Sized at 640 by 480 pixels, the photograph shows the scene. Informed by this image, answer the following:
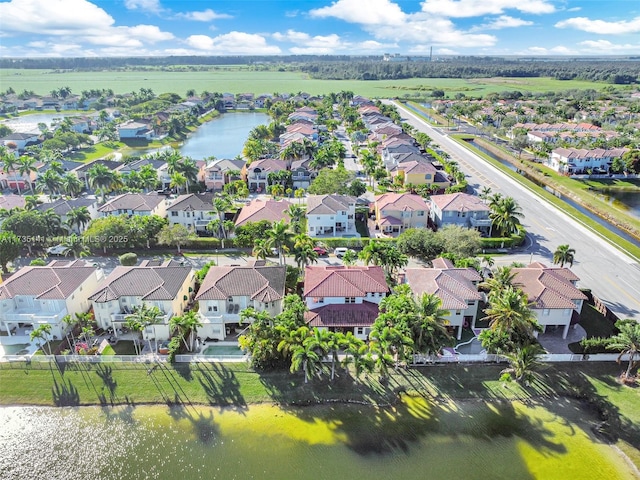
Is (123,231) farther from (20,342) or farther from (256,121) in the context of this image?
Result: (256,121)

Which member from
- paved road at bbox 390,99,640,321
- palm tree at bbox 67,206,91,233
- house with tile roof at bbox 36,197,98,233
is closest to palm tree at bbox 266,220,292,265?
palm tree at bbox 67,206,91,233

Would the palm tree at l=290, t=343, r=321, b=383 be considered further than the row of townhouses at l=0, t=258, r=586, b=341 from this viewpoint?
No

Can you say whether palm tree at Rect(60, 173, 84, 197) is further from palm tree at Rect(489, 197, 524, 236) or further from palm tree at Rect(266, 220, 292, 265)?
palm tree at Rect(489, 197, 524, 236)

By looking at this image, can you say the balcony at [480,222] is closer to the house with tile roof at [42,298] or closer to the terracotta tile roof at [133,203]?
the terracotta tile roof at [133,203]

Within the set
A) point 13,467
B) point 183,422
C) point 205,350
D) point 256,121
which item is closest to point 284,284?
point 205,350

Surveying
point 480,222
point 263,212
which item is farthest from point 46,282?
point 480,222

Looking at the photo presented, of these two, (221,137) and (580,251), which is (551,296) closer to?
(580,251)
